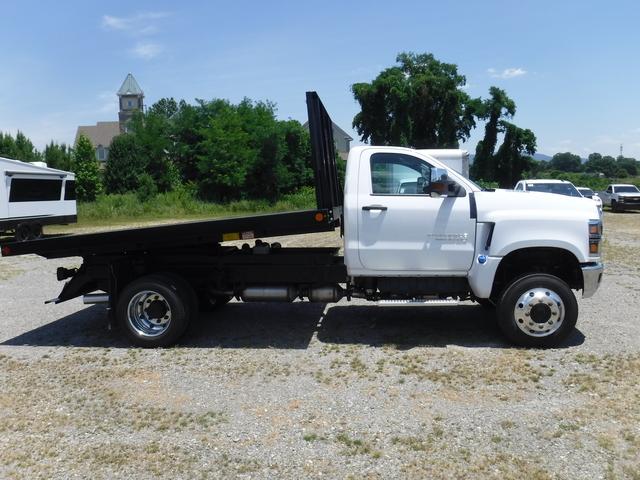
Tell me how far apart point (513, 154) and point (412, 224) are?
5807cm

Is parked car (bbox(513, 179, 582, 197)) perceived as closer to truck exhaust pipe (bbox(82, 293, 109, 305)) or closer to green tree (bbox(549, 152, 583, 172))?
truck exhaust pipe (bbox(82, 293, 109, 305))

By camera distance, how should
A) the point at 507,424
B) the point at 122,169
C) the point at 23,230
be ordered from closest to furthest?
the point at 507,424 → the point at 23,230 → the point at 122,169

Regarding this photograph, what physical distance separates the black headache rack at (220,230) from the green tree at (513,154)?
5709 cm

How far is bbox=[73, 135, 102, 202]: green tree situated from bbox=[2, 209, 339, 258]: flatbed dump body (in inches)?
1655

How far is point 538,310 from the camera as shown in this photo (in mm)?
5961

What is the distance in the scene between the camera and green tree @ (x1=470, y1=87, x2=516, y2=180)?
195 ft

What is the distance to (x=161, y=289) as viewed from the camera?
20.8 feet

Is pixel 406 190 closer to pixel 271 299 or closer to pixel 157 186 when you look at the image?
pixel 271 299

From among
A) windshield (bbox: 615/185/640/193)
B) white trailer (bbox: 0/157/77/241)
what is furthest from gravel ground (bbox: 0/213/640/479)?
windshield (bbox: 615/185/640/193)

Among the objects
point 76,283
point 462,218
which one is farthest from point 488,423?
point 76,283

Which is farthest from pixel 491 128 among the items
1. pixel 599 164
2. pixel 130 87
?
pixel 130 87

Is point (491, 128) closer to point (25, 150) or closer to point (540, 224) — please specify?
point (25, 150)

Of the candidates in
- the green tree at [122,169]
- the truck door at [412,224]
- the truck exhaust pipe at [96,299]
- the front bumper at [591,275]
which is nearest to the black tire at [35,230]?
the truck exhaust pipe at [96,299]

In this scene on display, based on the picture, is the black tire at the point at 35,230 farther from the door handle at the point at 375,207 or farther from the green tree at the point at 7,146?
the green tree at the point at 7,146
